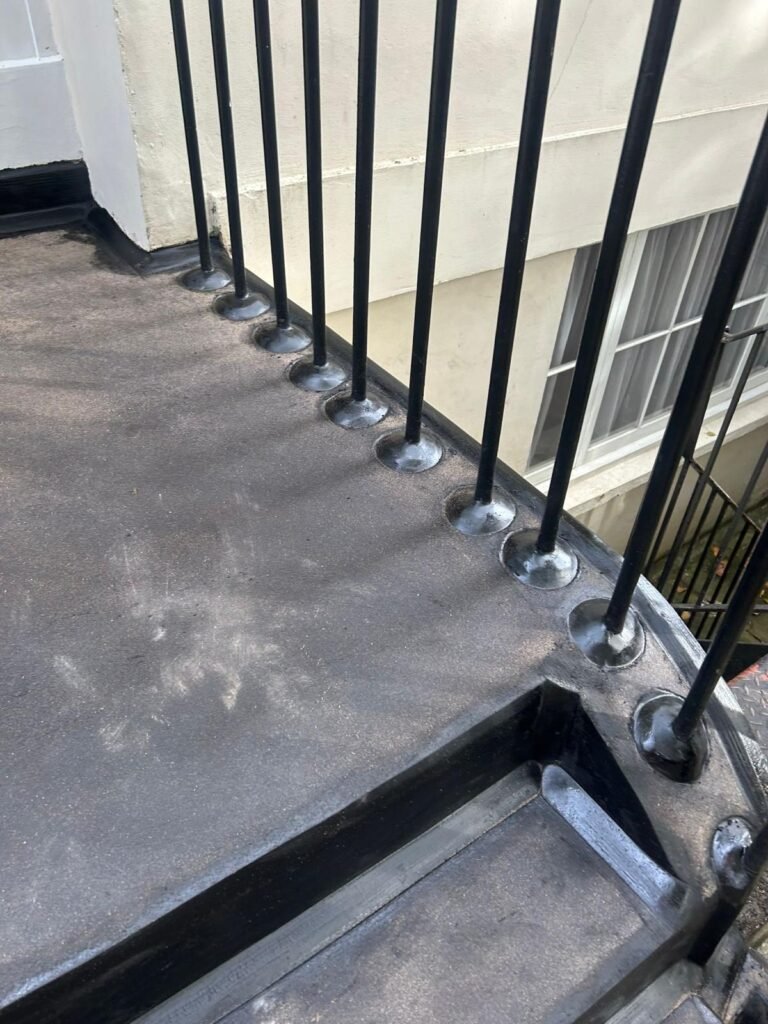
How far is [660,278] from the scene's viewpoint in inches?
150

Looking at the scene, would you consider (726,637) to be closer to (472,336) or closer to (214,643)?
(214,643)

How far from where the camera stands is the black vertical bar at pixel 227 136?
1.47 m

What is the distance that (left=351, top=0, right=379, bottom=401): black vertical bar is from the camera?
111 centimetres

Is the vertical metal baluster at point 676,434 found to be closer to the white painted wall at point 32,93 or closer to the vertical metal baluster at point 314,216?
the vertical metal baluster at point 314,216

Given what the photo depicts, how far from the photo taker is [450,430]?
4.93ft

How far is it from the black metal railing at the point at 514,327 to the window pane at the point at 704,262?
275 centimetres

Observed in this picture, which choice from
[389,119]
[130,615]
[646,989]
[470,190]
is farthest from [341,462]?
[470,190]

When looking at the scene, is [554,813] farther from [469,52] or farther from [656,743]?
[469,52]

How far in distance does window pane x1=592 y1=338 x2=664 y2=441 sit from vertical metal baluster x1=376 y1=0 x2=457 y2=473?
2906mm

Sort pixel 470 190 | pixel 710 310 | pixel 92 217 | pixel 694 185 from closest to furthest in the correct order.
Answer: pixel 710 310
pixel 92 217
pixel 470 190
pixel 694 185

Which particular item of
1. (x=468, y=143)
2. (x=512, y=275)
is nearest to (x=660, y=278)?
(x=468, y=143)

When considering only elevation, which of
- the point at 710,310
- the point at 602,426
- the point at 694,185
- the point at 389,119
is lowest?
the point at 602,426

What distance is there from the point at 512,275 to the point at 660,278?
3.13 meters

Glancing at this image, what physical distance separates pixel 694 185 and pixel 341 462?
2564 millimetres
